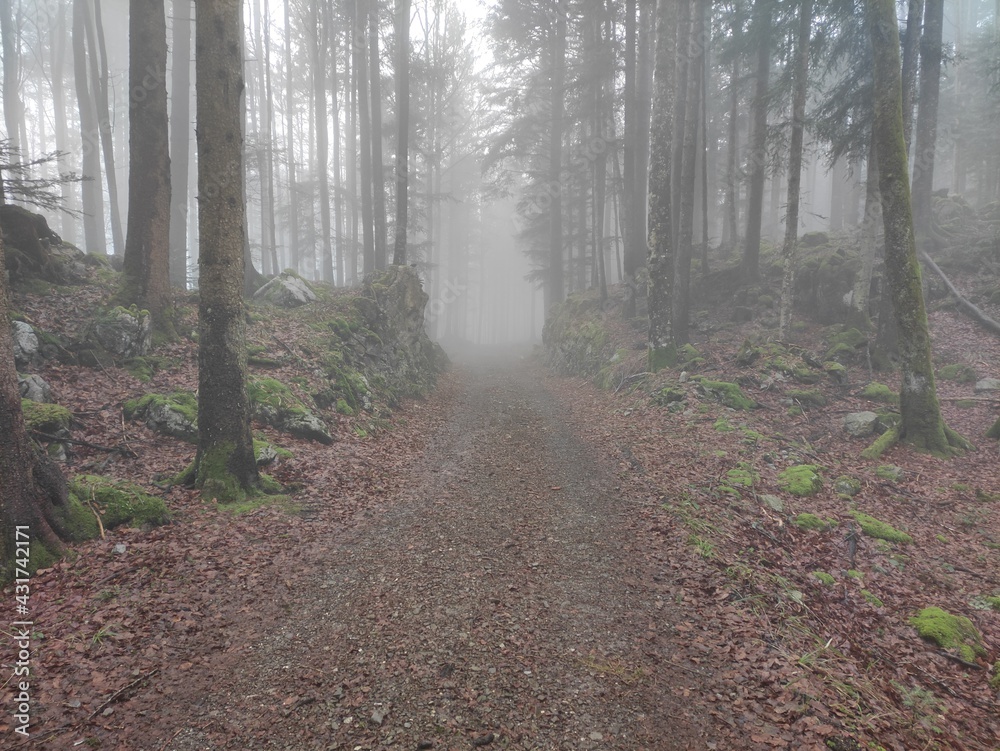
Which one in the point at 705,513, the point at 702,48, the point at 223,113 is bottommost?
the point at 705,513

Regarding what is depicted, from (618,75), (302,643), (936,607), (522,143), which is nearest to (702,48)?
(618,75)

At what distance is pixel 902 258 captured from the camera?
883 centimetres

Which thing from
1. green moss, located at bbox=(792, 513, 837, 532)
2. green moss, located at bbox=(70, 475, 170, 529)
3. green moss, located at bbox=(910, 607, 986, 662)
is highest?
green moss, located at bbox=(70, 475, 170, 529)

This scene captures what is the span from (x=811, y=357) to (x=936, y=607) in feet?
29.5

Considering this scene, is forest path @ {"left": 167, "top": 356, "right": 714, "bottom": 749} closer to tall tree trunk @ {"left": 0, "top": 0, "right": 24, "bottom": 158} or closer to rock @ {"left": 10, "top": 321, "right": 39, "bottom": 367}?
rock @ {"left": 10, "top": 321, "right": 39, "bottom": 367}

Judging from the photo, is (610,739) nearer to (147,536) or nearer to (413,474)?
(147,536)

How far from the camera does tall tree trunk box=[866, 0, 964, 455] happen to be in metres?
8.66

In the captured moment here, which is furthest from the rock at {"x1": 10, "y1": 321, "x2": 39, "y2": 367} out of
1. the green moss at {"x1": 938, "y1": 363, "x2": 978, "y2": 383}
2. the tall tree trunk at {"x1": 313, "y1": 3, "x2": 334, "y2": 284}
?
the green moss at {"x1": 938, "y1": 363, "x2": 978, "y2": 383}

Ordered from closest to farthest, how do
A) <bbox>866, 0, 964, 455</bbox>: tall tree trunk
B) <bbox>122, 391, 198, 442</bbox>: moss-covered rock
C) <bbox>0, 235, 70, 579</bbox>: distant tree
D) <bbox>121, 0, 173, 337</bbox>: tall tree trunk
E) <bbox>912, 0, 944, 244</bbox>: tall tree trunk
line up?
1. <bbox>0, 235, 70, 579</bbox>: distant tree
2. <bbox>122, 391, 198, 442</bbox>: moss-covered rock
3. <bbox>866, 0, 964, 455</bbox>: tall tree trunk
4. <bbox>121, 0, 173, 337</bbox>: tall tree trunk
5. <bbox>912, 0, 944, 244</bbox>: tall tree trunk

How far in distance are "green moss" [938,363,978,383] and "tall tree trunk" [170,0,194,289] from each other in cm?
2040

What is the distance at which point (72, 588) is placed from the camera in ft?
14.2

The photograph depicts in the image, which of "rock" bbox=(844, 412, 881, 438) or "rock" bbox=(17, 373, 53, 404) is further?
"rock" bbox=(844, 412, 881, 438)

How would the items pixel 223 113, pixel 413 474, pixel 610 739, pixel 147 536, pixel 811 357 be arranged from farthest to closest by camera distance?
1. pixel 811 357
2. pixel 413 474
3. pixel 223 113
4. pixel 147 536
5. pixel 610 739

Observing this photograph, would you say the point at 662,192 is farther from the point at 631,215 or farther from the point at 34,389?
the point at 34,389
